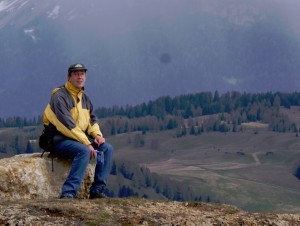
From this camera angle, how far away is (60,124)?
2191 cm

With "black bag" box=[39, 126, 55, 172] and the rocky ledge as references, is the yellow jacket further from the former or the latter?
the rocky ledge

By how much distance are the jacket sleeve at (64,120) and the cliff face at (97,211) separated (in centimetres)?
216

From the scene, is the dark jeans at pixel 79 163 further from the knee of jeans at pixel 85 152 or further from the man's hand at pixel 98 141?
the man's hand at pixel 98 141

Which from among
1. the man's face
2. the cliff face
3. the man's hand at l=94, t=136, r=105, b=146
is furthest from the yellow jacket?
the cliff face

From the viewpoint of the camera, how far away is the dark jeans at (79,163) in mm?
21281

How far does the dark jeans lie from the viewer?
838 inches

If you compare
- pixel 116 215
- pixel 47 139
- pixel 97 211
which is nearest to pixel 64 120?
pixel 47 139

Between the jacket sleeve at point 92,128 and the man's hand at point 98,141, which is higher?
the jacket sleeve at point 92,128

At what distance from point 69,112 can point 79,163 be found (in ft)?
5.36

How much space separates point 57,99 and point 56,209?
5130mm

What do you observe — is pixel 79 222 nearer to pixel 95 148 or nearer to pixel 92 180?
pixel 95 148

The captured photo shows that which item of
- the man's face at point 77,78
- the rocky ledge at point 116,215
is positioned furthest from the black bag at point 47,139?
the rocky ledge at point 116,215

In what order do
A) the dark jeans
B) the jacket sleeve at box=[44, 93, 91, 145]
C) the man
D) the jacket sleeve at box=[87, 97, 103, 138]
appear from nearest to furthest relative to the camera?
the dark jeans → the man → the jacket sleeve at box=[44, 93, 91, 145] → the jacket sleeve at box=[87, 97, 103, 138]

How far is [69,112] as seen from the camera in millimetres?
22047
